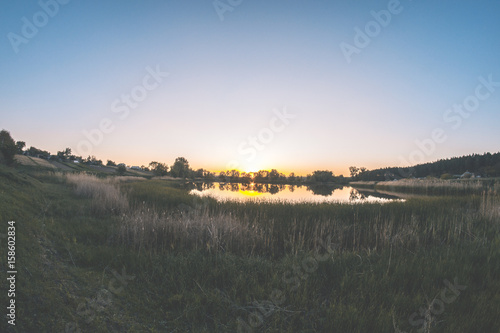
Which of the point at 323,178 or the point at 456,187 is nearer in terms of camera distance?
the point at 456,187

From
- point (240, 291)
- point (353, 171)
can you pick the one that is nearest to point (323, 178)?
point (353, 171)

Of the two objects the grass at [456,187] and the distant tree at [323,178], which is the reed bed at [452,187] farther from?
the distant tree at [323,178]

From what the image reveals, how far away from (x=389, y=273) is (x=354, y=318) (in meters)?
1.77

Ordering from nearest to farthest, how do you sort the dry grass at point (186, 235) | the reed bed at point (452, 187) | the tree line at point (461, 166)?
the dry grass at point (186, 235), the reed bed at point (452, 187), the tree line at point (461, 166)

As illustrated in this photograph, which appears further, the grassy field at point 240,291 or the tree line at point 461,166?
the tree line at point 461,166

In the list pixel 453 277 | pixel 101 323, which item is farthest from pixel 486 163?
pixel 101 323

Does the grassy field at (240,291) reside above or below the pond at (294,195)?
above

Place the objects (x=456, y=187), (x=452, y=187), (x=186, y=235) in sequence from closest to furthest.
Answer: (x=186, y=235)
(x=456, y=187)
(x=452, y=187)

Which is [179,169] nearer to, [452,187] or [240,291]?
[452,187]

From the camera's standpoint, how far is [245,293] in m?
3.58

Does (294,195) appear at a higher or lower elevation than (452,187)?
lower

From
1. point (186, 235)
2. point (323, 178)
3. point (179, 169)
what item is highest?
point (179, 169)

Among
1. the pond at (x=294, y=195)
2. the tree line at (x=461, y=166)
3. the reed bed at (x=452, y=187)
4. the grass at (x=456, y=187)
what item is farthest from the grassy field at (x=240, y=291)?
the tree line at (x=461, y=166)

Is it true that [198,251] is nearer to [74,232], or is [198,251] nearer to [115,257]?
[115,257]
